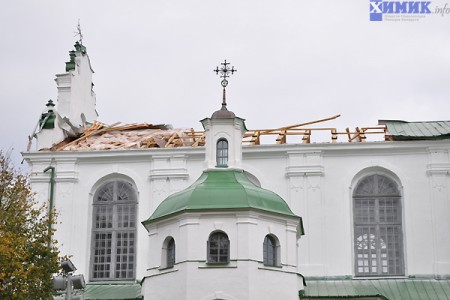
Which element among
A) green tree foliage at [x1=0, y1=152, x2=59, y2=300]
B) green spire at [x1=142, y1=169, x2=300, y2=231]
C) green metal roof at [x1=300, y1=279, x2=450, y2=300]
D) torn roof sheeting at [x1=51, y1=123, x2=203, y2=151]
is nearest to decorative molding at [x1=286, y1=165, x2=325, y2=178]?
torn roof sheeting at [x1=51, y1=123, x2=203, y2=151]

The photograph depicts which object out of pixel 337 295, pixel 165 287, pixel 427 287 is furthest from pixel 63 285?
pixel 427 287

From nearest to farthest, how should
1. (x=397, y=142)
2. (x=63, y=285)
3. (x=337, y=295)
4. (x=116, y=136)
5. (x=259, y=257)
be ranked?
(x=63, y=285)
(x=259, y=257)
(x=337, y=295)
(x=397, y=142)
(x=116, y=136)

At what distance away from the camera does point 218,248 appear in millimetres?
35156

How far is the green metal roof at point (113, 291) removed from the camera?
39.8m

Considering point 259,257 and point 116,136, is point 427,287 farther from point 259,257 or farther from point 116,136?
point 116,136

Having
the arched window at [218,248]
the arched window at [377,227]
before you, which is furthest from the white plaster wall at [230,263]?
the arched window at [377,227]

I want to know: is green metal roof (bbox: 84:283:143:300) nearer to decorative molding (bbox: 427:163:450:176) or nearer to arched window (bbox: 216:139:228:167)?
arched window (bbox: 216:139:228:167)

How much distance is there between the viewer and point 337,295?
3809cm

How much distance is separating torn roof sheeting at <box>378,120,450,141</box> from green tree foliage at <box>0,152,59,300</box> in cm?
1414

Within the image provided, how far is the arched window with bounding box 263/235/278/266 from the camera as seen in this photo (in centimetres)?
3553

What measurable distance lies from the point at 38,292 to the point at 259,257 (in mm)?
7739

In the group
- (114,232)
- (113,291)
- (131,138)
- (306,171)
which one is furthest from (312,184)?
(113,291)

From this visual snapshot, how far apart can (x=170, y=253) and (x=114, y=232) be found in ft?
23.0

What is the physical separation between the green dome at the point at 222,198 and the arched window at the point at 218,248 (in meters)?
0.95
